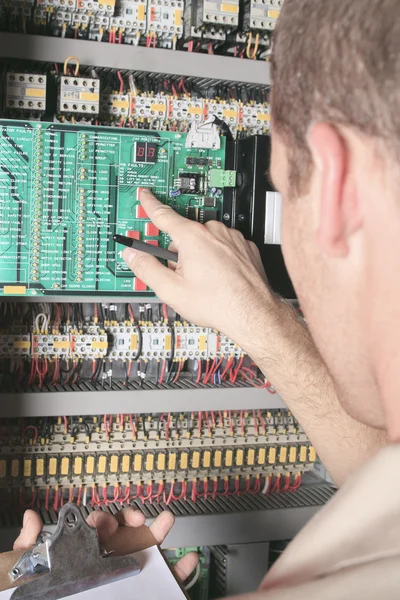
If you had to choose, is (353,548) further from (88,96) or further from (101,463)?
(101,463)

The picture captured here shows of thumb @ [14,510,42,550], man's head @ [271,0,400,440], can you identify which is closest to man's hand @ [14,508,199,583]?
thumb @ [14,510,42,550]

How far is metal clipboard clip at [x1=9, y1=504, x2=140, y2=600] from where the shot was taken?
1.08m

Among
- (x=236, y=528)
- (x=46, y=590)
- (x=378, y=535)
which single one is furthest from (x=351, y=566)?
(x=236, y=528)

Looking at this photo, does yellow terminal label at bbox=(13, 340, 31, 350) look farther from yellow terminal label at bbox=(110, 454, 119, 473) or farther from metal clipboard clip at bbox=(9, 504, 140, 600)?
metal clipboard clip at bbox=(9, 504, 140, 600)

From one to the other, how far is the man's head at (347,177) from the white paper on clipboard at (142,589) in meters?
0.58

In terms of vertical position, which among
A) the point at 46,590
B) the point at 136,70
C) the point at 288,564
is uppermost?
the point at 136,70

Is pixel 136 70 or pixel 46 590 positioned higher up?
pixel 136 70

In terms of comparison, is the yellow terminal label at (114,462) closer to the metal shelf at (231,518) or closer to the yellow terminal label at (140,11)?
the metal shelf at (231,518)

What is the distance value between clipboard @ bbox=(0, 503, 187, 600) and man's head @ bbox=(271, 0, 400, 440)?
1.99 feet

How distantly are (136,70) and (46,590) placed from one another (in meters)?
1.34

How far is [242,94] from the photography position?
2.10m

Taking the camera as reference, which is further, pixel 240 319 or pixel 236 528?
pixel 236 528

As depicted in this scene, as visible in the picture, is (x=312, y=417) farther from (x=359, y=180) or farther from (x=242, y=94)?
(x=242, y=94)

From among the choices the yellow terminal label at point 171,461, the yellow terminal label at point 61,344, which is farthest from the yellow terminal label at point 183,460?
the yellow terminal label at point 61,344
